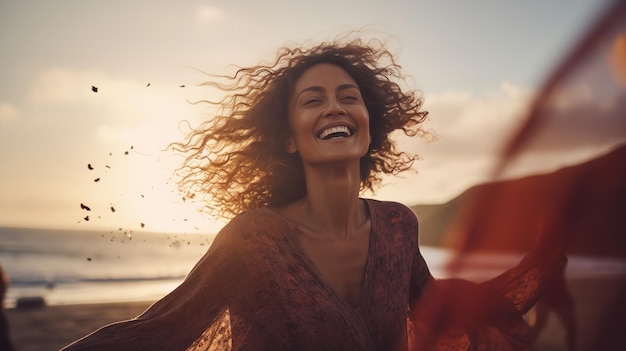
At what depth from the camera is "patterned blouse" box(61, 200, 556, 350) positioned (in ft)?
7.89

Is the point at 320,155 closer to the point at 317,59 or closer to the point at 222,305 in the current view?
the point at 317,59

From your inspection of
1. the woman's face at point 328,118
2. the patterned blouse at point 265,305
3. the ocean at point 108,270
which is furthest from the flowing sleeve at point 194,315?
the ocean at point 108,270

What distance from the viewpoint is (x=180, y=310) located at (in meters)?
2.44

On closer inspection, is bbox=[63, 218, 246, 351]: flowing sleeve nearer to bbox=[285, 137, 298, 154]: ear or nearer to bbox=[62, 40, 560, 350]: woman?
bbox=[62, 40, 560, 350]: woman

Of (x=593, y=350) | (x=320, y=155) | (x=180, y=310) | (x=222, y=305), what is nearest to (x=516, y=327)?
(x=593, y=350)

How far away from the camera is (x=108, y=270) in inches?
976

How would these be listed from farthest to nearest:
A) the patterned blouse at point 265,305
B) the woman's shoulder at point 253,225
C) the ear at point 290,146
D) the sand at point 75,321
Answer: the sand at point 75,321 < the ear at point 290,146 < the woman's shoulder at point 253,225 < the patterned blouse at point 265,305

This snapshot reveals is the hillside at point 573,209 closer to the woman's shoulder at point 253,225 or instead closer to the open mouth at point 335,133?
the open mouth at point 335,133

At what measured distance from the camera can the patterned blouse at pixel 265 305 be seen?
2406 millimetres

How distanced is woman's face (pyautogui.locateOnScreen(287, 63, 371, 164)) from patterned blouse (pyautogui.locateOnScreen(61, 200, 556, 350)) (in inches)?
17.0

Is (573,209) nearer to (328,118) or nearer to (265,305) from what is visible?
(328,118)

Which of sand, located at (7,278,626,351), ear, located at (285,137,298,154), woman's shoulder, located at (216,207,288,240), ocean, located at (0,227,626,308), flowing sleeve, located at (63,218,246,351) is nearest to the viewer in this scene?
flowing sleeve, located at (63,218,246,351)

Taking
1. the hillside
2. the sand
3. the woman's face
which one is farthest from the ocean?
the woman's face

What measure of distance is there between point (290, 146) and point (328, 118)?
40cm
